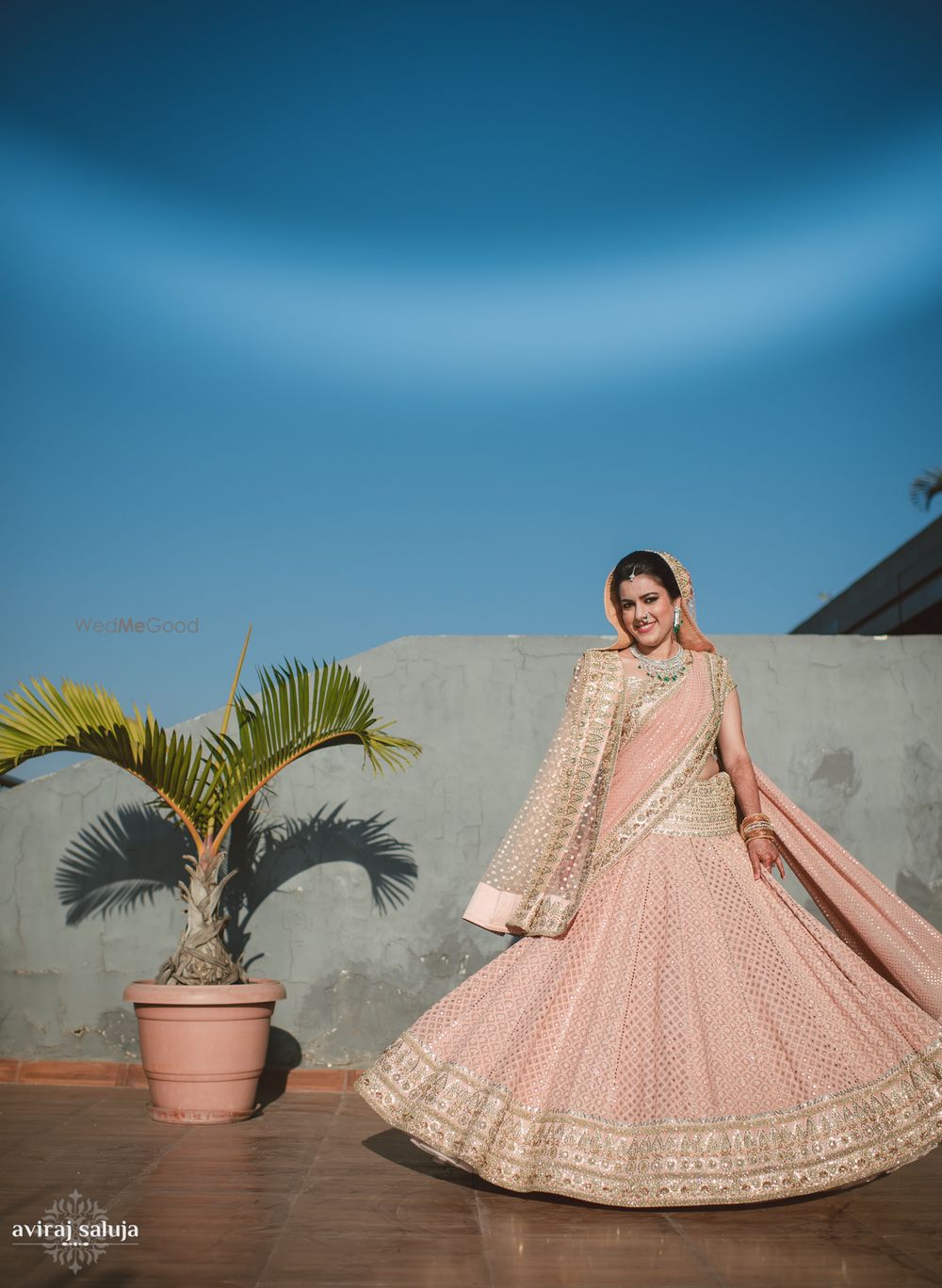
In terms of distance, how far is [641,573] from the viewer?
10.6ft

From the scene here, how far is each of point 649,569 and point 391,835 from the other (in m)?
2.41

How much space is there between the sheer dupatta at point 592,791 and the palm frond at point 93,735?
1705 mm

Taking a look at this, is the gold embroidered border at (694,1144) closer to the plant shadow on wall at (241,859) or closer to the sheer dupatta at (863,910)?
the sheer dupatta at (863,910)

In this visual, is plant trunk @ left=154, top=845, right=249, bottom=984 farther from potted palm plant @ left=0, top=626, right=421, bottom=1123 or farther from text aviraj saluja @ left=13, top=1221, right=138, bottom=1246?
text aviraj saluja @ left=13, top=1221, right=138, bottom=1246

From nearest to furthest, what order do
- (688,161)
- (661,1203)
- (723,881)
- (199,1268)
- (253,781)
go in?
(199,1268), (661,1203), (723,881), (253,781), (688,161)

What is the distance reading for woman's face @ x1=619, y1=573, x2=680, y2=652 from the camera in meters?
3.23

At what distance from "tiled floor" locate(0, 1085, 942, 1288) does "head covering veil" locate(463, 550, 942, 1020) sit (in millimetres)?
652

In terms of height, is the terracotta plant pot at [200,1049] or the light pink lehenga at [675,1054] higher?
the light pink lehenga at [675,1054]

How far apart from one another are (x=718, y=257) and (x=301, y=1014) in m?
6.43

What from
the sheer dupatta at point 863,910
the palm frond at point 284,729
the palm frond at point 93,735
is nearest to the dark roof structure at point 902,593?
the palm frond at point 284,729

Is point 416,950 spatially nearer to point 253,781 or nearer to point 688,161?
point 253,781

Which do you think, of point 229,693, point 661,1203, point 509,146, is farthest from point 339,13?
point 661,1203

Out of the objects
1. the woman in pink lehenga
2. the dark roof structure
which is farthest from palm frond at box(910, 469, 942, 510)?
the woman in pink lehenga

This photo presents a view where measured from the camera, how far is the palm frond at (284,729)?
458 cm
